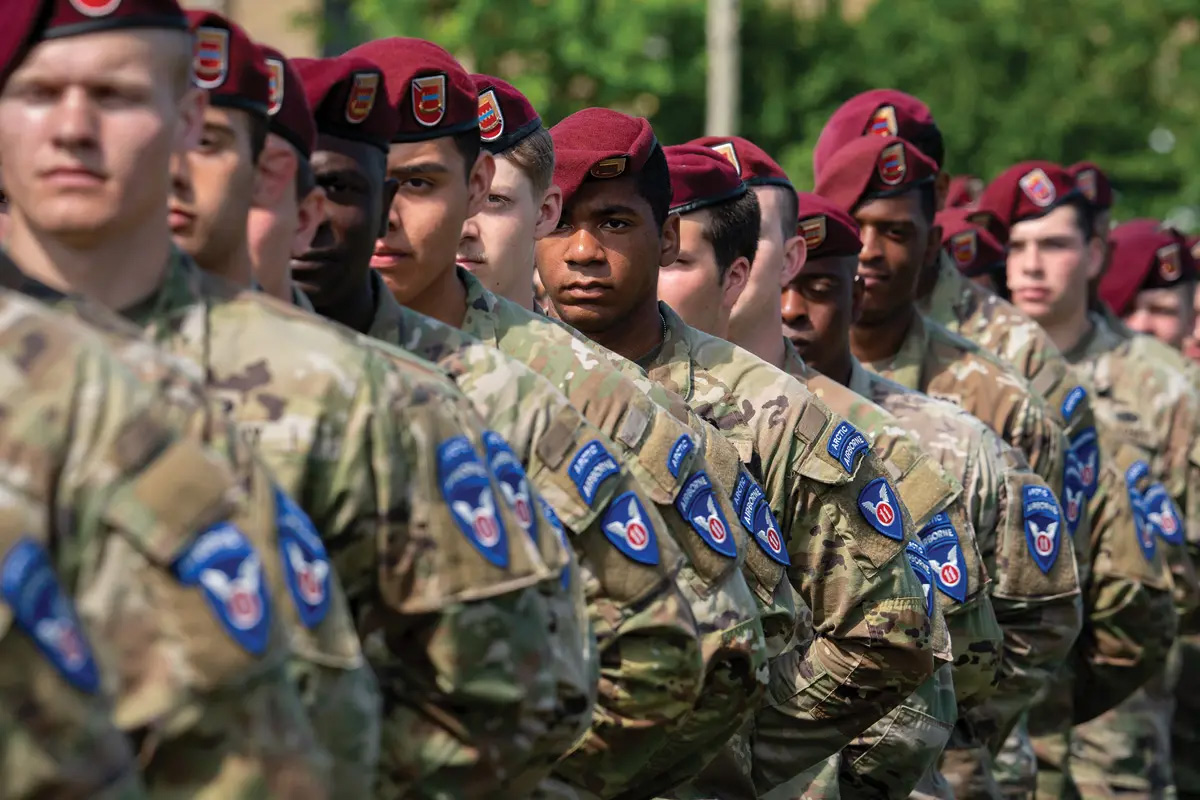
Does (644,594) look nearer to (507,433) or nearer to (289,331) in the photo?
(507,433)

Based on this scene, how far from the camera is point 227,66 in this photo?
4547 mm

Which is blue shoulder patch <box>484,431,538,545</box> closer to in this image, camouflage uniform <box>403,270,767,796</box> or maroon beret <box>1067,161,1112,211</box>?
camouflage uniform <box>403,270,767,796</box>

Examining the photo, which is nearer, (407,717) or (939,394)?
(407,717)

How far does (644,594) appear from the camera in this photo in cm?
533

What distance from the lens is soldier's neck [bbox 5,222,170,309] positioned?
13.2ft

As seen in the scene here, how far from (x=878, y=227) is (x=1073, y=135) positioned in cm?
1723

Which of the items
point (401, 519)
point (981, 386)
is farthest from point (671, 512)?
point (981, 386)

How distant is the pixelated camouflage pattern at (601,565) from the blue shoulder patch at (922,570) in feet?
5.39

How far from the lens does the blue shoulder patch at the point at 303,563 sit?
12.2 ft

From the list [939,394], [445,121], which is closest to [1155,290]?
[939,394]

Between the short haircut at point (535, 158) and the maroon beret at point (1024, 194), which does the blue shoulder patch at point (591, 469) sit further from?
the maroon beret at point (1024, 194)

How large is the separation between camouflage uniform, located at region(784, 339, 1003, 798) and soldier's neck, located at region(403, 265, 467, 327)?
6.39 ft

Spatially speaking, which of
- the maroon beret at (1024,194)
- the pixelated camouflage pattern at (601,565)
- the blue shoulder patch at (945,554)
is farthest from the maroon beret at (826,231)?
the maroon beret at (1024,194)

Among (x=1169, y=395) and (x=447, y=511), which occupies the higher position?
(x=447, y=511)
